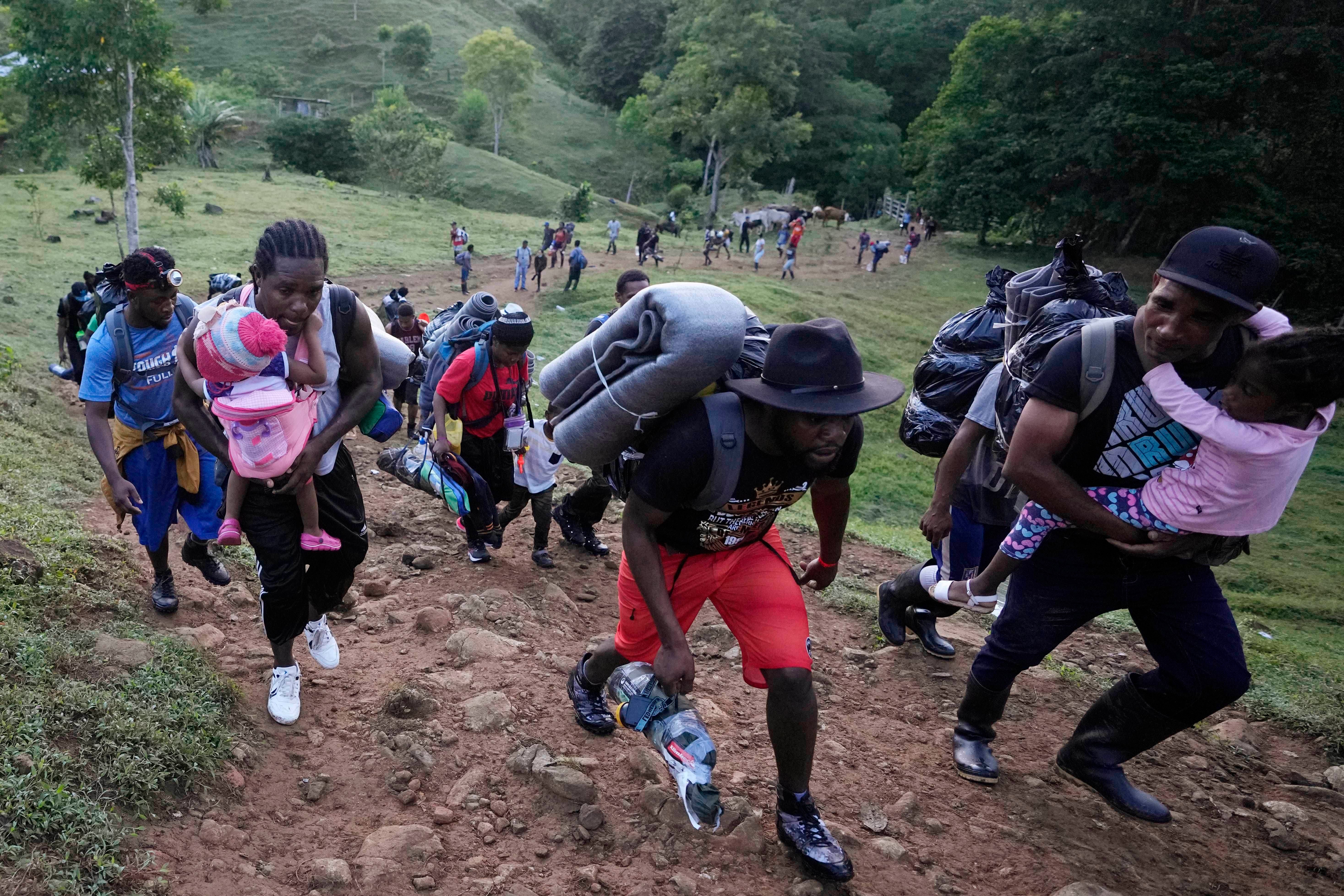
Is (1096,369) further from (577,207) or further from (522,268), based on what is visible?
(577,207)

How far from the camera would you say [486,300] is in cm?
561

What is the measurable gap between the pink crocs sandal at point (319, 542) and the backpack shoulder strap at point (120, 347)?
4.78ft

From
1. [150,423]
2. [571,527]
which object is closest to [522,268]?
[571,527]

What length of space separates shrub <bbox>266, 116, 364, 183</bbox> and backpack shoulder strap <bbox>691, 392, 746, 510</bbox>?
140ft

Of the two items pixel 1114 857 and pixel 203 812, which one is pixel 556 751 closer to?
pixel 203 812

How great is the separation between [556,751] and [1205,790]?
8.49 feet

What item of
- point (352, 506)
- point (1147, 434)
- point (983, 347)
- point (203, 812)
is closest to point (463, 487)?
point (352, 506)

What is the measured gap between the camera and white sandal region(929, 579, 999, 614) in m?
3.59

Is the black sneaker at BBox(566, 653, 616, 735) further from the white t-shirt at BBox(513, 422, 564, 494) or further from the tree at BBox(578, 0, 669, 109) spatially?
the tree at BBox(578, 0, 669, 109)

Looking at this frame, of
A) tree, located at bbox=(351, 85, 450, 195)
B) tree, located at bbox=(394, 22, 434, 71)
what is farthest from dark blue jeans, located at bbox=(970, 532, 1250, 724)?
tree, located at bbox=(394, 22, 434, 71)

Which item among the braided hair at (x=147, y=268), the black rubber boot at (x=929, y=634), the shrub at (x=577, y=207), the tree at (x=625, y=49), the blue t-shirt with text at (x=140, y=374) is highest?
the tree at (x=625, y=49)

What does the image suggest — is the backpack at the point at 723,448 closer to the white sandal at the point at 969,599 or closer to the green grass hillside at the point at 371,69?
the white sandal at the point at 969,599

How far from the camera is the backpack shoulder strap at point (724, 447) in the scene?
2.53 metres

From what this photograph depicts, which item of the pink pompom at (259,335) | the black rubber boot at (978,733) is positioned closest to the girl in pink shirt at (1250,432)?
the black rubber boot at (978,733)
